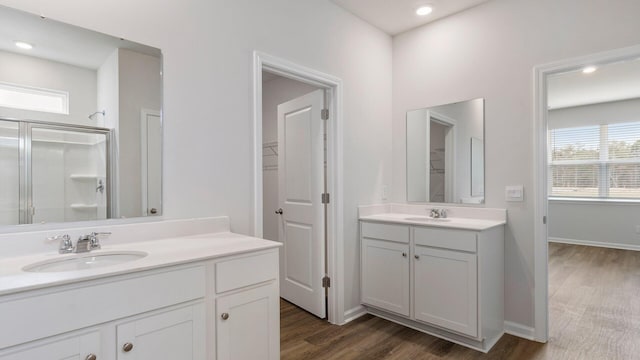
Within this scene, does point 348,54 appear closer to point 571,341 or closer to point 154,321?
point 154,321

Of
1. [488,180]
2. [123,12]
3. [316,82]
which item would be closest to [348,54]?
[316,82]

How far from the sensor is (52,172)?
59.5 inches

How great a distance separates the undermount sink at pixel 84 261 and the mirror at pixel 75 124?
22 centimetres

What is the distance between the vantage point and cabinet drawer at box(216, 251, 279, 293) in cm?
148

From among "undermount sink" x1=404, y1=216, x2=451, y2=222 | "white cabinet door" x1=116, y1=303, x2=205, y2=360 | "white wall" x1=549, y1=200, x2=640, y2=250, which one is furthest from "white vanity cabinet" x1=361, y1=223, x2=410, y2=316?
"white wall" x1=549, y1=200, x2=640, y2=250

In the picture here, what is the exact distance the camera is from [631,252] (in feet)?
17.9

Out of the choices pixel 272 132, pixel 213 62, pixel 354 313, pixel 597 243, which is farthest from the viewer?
pixel 597 243

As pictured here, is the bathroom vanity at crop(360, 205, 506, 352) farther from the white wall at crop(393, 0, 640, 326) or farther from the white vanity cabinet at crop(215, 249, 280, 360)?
the white vanity cabinet at crop(215, 249, 280, 360)

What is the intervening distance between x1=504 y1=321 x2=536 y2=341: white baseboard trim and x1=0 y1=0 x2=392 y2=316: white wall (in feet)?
4.17

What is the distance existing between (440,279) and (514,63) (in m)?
1.79

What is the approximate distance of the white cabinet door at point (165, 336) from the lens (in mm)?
1217

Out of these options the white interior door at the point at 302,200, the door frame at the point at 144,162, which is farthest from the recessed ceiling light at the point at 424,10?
the door frame at the point at 144,162

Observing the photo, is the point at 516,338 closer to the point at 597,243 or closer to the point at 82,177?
the point at 82,177

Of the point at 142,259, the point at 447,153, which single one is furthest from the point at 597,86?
the point at 142,259
